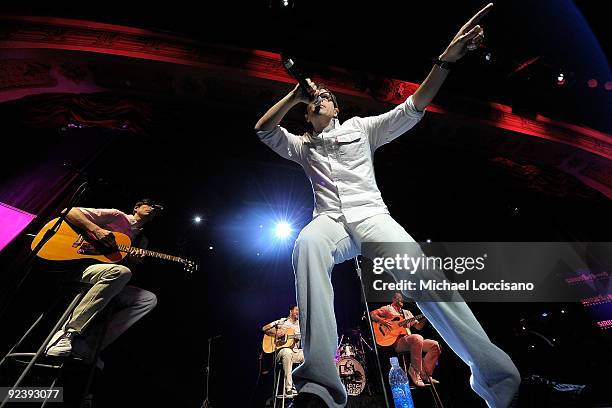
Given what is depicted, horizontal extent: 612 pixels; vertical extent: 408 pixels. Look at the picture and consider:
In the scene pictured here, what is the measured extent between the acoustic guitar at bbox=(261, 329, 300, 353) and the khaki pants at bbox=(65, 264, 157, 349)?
11.9ft

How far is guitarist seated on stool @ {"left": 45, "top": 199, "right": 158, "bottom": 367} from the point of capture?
2859 mm

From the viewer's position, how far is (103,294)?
9.89ft

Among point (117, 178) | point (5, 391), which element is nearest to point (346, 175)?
point (5, 391)

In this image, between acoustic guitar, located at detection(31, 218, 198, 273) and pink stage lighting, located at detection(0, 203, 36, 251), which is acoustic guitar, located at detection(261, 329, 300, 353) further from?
pink stage lighting, located at detection(0, 203, 36, 251)

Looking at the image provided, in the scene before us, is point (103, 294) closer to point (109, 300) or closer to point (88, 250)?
point (109, 300)

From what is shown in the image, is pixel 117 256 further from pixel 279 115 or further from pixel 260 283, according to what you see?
pixel 260 283

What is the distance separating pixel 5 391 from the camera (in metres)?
2.43

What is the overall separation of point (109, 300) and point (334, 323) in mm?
2661

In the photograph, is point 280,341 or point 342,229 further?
point 280,341

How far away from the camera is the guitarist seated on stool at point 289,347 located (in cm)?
581

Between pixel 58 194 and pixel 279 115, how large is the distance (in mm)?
4494

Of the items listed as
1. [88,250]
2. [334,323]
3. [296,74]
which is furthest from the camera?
[88,250]

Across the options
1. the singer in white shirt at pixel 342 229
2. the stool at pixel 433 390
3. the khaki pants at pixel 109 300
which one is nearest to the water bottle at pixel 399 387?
the stool at pixel 433 390

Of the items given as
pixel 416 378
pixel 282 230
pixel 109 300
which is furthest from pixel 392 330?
pixel 109 300
